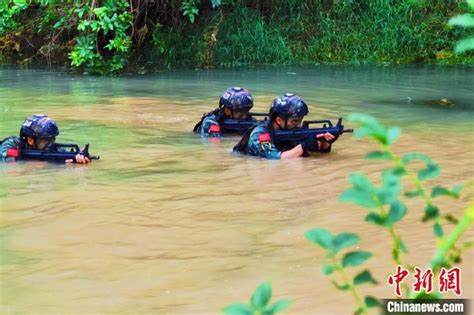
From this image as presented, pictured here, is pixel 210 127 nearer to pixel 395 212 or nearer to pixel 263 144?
pixel 263 144

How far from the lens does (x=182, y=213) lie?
17.5ft

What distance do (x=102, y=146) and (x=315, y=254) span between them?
4562 mm

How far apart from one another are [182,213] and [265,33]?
531 inches

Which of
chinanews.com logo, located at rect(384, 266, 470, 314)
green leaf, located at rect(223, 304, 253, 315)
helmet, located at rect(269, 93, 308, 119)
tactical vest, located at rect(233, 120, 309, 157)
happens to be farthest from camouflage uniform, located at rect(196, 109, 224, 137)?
green leaf, located at rect(223, 304, 253, 315)

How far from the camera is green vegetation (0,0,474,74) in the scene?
1778 centimetres

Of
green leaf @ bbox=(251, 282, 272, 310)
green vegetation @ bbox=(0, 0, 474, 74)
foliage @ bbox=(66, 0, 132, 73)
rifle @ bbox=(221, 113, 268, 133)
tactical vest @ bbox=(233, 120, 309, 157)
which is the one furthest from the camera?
green vegetation @ bbox=(0, 0, 474, 74)

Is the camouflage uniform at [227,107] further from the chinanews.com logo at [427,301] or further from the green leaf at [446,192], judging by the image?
the green leaf at [446,192]

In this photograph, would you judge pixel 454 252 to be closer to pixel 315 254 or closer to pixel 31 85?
pixel 315 254

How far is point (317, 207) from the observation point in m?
5.43

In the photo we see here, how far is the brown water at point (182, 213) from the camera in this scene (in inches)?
147

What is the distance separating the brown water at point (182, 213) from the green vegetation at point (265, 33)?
6445 millimetres

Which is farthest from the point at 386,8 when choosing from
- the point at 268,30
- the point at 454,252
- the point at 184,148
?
the point at 454,252

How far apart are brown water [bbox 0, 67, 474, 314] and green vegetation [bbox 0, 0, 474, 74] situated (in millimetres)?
6445

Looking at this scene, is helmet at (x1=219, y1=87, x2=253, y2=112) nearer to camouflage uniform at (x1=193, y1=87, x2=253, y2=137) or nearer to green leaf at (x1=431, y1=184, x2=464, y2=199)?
camouflage uniform at (x1=193, y1=87, x2=253, y2=137)
